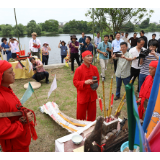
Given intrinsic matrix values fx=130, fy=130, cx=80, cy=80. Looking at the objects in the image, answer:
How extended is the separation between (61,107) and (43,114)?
56cm

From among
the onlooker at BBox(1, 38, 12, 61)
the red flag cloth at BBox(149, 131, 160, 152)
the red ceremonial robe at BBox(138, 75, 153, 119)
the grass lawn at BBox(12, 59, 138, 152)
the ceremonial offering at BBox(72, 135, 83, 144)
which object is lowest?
the grass lawn at BBox(12, 59, 138, 152)

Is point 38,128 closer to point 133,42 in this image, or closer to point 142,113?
point 142,113

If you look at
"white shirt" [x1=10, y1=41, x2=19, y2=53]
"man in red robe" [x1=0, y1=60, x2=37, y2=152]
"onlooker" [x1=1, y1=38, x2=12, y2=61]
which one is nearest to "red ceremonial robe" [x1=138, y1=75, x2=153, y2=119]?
"man in red robe" [x1=0, y1=60, x2=37, y2=152]

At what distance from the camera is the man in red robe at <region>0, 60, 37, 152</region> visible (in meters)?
1.37

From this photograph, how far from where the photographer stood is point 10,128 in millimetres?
1367

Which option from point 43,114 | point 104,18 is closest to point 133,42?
point 104,18

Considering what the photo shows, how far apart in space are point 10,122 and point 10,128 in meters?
0.07

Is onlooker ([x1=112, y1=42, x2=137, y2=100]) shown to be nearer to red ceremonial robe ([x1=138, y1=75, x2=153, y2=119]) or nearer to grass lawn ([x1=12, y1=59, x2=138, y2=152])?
grass lawn ([x1=12, y1=59, x2=138, y2=152])

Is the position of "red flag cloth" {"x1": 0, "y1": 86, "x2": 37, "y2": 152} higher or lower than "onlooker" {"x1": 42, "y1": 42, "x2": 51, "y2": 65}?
lower

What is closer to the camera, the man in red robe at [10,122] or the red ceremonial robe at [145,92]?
the man in red robe at [10,122]

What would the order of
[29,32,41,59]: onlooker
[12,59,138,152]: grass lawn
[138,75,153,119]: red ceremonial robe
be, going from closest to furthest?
1. [138,75,153,119]: red ceremonial robe
2. [12,59,138,152]: grass lawn
3. [29,32,41,59]: onlooker

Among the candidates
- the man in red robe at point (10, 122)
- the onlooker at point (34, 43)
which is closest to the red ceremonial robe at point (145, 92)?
the man in red robe at point (10, 122)

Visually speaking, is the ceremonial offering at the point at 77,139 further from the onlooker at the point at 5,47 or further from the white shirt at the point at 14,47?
the onlooker at the point at 5,47

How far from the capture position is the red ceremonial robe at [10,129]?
1354mm
